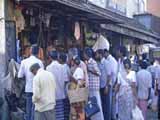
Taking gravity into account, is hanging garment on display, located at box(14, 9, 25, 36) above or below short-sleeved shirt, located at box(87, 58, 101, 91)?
above

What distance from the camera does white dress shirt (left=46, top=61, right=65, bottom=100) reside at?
11016 millimetres

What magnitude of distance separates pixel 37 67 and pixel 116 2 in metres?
13.3

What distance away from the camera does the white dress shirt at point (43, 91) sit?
9383 millimetres

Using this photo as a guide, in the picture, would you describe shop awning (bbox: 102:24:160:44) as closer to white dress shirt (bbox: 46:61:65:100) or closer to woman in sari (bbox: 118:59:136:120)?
woman in sari (bbox: 118:59:136:120)

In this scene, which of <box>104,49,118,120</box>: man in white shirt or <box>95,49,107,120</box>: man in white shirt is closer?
<box>95,49,107,120</box>: man in white shirt

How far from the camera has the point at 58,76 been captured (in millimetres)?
11203

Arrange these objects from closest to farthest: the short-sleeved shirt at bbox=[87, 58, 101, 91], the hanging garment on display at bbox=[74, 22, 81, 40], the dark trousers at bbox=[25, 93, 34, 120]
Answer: the dark trousers at bbox=[25, 93, 34, 120] < the short-sleeved shirt at bbox=[87, 58, 101, 91] < the hanging garment on display at bbox=[74, 22, 81, 40]

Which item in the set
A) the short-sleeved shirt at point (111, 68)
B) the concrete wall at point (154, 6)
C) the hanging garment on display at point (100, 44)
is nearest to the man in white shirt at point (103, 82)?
the short-sleeved shirt at point (111, 68)

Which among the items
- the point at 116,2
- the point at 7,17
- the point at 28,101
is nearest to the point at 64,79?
the point at 28,101

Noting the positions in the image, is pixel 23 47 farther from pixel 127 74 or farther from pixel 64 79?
pixel 127 74

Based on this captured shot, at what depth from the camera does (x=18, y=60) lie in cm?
1144

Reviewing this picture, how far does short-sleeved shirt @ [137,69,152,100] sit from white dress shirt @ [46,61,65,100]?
7.79ft

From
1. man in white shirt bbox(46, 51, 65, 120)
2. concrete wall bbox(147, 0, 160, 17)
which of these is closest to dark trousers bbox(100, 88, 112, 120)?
man in white shirt bbox(46, 51, 65, 120)

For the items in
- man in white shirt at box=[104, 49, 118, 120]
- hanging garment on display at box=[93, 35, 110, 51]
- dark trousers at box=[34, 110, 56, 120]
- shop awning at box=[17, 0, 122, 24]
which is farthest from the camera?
hanging garment on display at box=[93, 35, 110, 51]
